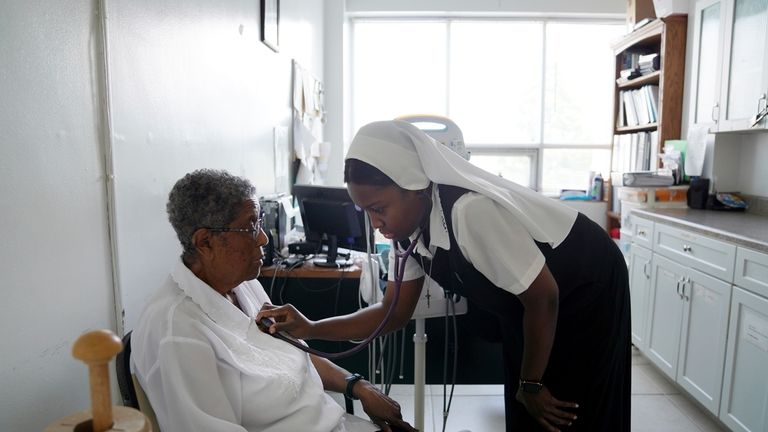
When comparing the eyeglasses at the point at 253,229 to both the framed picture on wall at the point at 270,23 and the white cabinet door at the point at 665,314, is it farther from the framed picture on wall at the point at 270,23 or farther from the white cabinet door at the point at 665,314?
the white cabinet door at the point at 665,314

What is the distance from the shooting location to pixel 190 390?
2.90 ft

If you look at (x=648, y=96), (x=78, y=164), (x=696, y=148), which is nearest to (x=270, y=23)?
(x=78, y=164)

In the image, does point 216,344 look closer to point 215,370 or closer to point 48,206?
point 215,370

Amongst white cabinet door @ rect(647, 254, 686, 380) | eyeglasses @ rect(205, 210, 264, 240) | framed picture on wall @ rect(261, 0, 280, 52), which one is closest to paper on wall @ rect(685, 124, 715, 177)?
white cabinet door @ rect(647, 254, 686, 380)

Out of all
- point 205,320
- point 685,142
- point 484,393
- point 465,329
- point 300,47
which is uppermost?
point 300,47

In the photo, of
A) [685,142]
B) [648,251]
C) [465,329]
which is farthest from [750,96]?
[465,329]

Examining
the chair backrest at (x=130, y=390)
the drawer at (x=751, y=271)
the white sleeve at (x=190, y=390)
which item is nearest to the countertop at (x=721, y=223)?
the drawer at (x=751, y=271)

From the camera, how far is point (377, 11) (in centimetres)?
466

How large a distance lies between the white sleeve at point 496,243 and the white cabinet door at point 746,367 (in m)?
1.52

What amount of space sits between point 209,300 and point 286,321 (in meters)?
0.27

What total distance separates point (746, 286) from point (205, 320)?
2.15m

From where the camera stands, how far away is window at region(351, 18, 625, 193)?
15.6ft

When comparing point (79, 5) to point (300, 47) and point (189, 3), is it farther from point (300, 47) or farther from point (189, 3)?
point (300, 47)

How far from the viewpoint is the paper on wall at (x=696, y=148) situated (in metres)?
3.13
